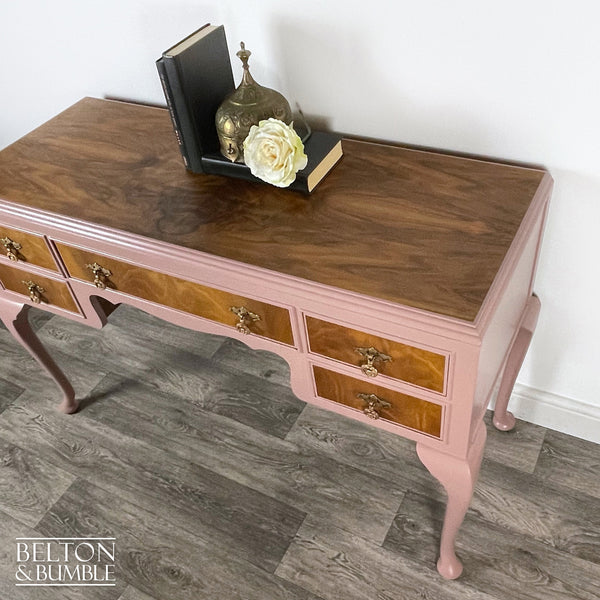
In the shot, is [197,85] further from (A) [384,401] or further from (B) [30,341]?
(B) [30,341]

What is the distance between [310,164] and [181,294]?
34 centimetres

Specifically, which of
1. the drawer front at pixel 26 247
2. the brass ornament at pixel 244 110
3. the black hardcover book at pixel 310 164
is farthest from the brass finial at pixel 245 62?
the drawer front at pixel 26 247

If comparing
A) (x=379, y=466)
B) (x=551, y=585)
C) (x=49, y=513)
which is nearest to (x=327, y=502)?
(x=379, y=466)

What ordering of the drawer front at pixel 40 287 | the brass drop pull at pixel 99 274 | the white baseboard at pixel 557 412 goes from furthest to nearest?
1. the white baseboard at pixel 557 412
2. the drawer front at pixel 40 287
3. the brass drop pull at pixel 99 274

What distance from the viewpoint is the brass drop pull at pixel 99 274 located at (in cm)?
117

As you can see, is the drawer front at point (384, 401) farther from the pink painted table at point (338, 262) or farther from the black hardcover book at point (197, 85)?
the black hardcover book at point (197, 85)

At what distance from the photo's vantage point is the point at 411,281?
2.97 feet

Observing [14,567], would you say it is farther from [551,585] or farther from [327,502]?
[551,585]

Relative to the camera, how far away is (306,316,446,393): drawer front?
2.96 feet

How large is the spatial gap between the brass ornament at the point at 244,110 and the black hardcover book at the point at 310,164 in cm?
4

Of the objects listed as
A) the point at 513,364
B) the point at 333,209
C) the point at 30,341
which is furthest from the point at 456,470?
the point at 30,341

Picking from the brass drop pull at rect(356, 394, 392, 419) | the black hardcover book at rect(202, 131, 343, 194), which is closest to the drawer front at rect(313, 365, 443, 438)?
the brass drop pull at rect(356, 394, 392, 419)

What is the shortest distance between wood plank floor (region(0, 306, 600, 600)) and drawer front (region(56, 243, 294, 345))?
0.59m

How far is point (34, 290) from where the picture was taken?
135 cm
